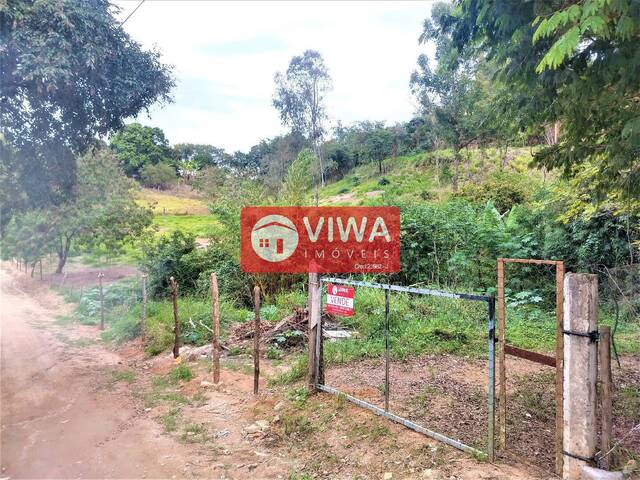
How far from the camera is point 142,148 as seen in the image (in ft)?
138

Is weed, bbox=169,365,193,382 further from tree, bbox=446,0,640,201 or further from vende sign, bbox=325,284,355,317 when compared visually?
tree, bbox=446,0,640,201

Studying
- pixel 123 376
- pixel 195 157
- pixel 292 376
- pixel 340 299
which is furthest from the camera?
pixel 195 157

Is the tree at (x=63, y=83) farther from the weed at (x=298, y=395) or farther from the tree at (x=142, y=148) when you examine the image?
the tree at (x=142, y=148)

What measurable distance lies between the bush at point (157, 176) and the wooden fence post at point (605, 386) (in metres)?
39.1

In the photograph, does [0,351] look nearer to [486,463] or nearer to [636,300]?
[486,463]

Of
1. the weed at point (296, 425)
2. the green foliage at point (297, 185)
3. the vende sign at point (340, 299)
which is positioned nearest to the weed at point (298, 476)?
the weed at point (296, 425)

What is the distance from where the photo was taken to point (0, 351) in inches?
332

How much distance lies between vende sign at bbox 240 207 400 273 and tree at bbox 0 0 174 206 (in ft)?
12.9

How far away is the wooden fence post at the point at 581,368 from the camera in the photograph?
2.60 meters

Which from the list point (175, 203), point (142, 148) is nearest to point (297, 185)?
point (175, 203)

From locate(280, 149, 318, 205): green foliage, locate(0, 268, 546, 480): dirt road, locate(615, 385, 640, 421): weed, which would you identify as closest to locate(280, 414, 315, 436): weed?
locate(0, 268, 546, 480): dirt road

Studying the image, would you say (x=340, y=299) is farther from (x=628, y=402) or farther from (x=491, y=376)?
(x=628, y=402)

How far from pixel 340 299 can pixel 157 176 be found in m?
36.9

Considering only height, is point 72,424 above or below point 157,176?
below
